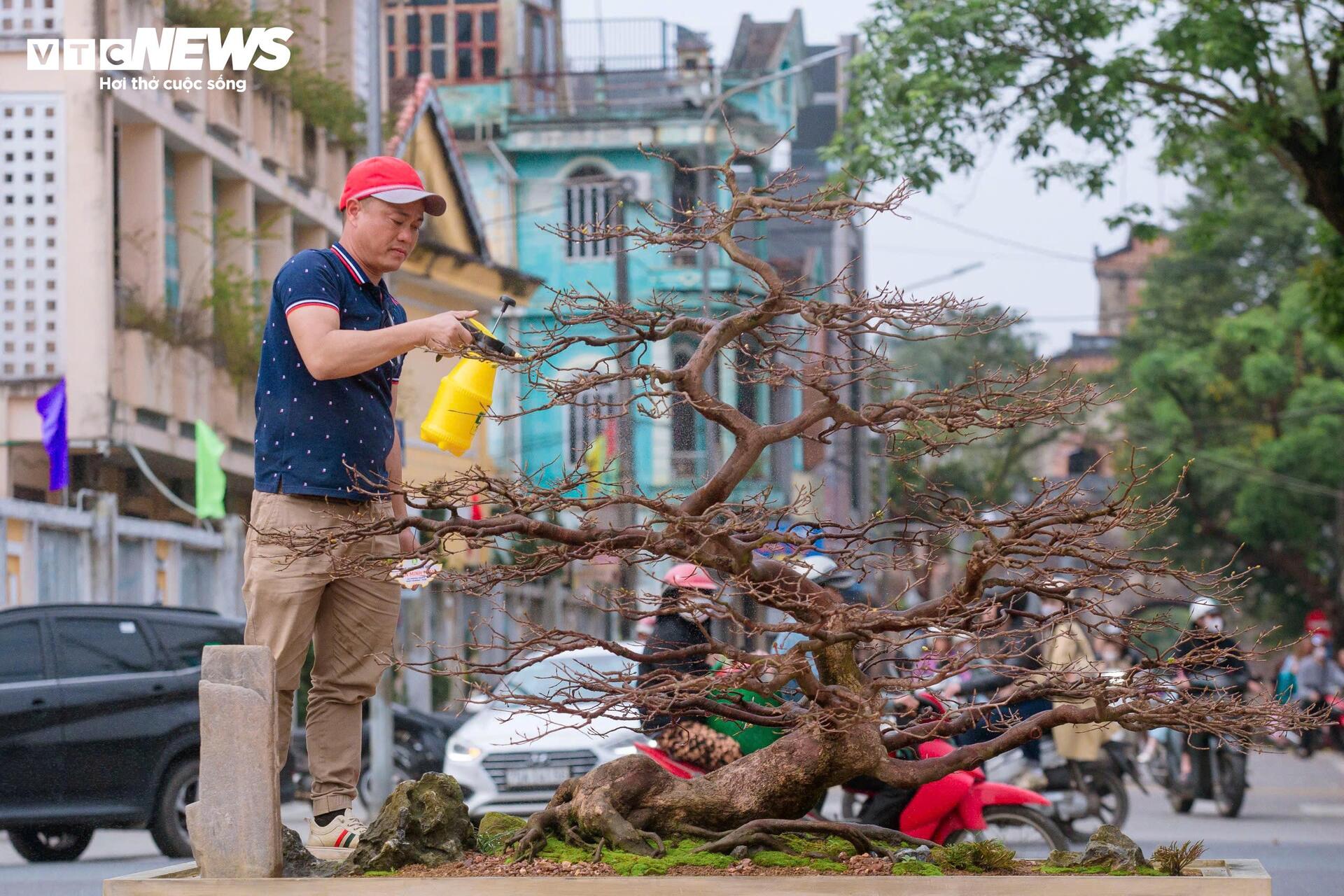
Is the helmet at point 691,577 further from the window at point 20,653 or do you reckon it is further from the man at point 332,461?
the window at point 20,653

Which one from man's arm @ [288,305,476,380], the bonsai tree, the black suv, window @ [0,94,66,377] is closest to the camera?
the bonsai tree

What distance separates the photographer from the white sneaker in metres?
5.23

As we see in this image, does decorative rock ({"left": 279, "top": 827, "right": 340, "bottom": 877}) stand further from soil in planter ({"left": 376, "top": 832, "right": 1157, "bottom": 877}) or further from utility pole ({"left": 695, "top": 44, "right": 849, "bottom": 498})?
utility pole ({"left": 695, "top": 44, "right": 849, "bottom": 498})

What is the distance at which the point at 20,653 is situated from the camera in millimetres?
12070

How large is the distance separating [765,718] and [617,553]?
609 mm

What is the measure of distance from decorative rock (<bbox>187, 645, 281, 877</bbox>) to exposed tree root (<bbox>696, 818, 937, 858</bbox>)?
3.50 feet

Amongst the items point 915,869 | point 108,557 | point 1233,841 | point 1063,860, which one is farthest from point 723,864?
point 108,557

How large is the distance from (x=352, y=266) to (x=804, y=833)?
77.0 inches

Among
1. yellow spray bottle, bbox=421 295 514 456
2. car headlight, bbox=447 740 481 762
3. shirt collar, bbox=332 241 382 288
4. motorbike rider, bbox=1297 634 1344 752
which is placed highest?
shirt collar, bbox=332 241 382 288

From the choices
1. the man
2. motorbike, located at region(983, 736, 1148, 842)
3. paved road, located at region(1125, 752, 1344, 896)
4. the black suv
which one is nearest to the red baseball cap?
the man

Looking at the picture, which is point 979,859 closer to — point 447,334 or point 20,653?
point 447,334

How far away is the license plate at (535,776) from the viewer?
1382cm

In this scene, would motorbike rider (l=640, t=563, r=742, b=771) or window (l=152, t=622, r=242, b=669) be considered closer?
motorbike rider (l=640, t=563, r=742, b=771)

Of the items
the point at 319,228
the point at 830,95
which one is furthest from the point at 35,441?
the point at 830,95
